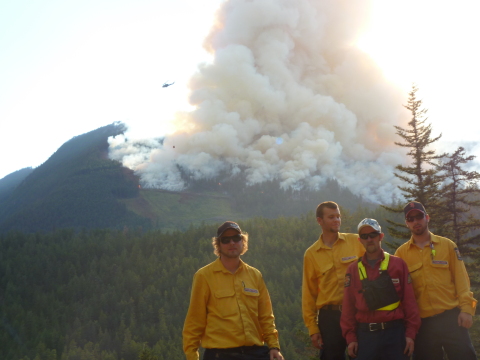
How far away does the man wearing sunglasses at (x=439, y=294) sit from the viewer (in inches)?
346

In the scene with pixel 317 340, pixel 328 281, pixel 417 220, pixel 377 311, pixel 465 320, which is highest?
pixel 417 220

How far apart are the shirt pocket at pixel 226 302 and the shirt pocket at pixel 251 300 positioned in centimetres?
21

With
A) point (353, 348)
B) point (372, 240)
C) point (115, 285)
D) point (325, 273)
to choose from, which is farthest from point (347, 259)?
point (115, 285)

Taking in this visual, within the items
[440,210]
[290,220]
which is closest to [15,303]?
[290,220]

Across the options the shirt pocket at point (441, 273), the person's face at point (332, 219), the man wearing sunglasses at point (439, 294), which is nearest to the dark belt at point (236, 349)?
the person's face at point (332, 219)

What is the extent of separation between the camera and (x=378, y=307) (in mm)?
8227

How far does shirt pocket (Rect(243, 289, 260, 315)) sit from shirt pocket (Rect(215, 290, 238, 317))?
207mm

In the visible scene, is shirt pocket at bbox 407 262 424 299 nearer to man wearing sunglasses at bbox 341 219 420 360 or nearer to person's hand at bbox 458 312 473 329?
person's hand at bbox 458 312 473 329

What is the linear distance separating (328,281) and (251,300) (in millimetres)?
2068

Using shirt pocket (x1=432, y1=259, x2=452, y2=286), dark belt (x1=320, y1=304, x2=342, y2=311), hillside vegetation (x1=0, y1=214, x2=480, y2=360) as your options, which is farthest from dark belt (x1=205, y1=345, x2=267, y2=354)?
hillside vegetation (x1=0, y1=214, x2=480, y2=360)

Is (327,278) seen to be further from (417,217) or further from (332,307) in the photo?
(417,217)

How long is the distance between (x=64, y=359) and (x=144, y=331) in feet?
61.6

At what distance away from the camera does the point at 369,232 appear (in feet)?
28.0

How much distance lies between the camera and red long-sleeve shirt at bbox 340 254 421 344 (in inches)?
325
